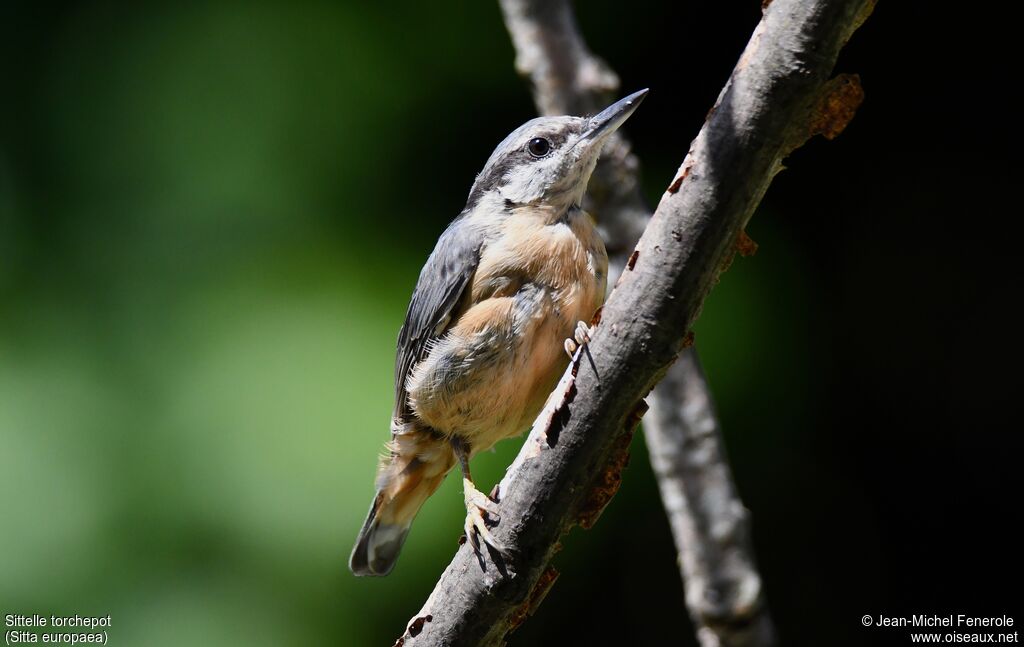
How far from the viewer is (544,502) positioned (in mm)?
1885

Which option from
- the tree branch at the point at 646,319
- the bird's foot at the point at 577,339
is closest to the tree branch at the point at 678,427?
the bird's foot at the point at 577,339

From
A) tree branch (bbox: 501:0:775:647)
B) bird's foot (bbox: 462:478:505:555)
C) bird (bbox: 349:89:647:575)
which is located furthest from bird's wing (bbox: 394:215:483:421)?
bird's foot (bbox: 462:478:505:555)

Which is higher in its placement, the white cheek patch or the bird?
the white cheek patch

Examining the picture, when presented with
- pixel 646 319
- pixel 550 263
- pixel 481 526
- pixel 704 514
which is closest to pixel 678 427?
pixel 704 514

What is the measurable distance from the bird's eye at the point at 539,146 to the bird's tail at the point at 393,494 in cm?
90

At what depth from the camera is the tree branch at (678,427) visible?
2.78 metres

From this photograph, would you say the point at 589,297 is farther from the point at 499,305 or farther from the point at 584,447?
the point at 584,447

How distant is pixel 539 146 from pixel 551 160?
0.08m

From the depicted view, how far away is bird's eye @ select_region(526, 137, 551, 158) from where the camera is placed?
9.04ft

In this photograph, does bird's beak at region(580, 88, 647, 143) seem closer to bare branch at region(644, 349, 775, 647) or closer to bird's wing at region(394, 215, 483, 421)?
bird's wing at region(394, 215, 483, 421)

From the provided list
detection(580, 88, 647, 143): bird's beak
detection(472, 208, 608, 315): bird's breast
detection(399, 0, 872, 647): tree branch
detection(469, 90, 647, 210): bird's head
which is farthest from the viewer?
detection(469, 90, 647, 210): bird's head

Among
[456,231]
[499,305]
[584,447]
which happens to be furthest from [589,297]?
[584,447]

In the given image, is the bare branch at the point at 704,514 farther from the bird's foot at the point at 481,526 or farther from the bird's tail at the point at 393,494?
the bird's foot at the point at 481,526

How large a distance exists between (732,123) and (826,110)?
178 mm
